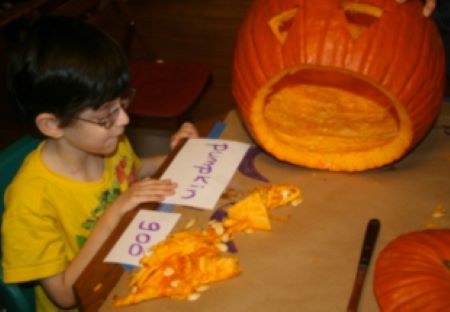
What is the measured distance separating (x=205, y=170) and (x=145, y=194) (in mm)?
131

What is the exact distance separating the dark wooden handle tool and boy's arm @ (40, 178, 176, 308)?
0.34 metres

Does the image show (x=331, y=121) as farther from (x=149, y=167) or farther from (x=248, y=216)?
(x=149, y=167)

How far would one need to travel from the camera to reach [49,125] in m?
0.83

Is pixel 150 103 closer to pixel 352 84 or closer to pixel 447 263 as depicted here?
pixel 352 84

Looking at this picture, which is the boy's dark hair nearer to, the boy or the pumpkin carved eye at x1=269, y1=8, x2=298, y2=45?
the boy

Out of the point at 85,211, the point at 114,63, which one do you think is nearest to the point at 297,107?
the point at 114,63

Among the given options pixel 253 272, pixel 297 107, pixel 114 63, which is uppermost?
pixel 114 63

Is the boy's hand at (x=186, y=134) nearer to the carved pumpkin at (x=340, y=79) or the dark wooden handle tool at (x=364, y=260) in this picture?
the carved pumpkin at (x=340, y=79)

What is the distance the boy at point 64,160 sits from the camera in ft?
2.53

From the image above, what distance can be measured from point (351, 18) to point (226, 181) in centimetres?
39

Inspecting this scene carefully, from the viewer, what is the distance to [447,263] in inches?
25.0

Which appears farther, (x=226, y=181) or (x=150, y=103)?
(x=150, y=103)

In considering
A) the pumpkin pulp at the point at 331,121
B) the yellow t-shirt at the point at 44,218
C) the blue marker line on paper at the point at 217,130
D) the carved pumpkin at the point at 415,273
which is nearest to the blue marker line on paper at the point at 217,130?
the blue marker line on paper at the point at 217,130

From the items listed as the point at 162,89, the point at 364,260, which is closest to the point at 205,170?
the point at 364,260
